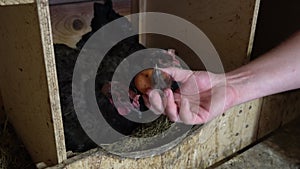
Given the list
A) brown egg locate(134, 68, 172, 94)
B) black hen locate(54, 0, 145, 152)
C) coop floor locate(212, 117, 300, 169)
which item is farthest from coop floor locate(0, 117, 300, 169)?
brown egg locate(134, 68, 172, 94)

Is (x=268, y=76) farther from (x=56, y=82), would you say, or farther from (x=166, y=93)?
(x=56, y=82)

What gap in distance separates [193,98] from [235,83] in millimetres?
108

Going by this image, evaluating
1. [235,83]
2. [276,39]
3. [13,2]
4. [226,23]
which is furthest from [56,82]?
[276,39]

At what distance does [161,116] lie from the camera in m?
0.83

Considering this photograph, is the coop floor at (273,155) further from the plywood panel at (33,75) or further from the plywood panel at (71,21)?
the plywood panel at (71,21)

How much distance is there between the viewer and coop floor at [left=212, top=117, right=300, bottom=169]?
0.89 m

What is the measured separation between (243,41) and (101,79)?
14.4 inches

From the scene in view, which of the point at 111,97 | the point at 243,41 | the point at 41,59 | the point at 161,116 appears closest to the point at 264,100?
the point at 243,41

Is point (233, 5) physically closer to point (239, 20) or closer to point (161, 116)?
point (239, 20)

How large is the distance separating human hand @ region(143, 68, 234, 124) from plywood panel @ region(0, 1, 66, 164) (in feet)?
0.62

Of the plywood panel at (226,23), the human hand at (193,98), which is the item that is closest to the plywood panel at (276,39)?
the plywood panel at (226,23)

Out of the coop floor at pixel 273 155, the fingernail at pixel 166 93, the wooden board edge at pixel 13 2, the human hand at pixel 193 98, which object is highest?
the wooden board edge at pixel 13 2

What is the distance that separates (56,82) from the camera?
0.59 m

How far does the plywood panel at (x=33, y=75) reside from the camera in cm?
55
